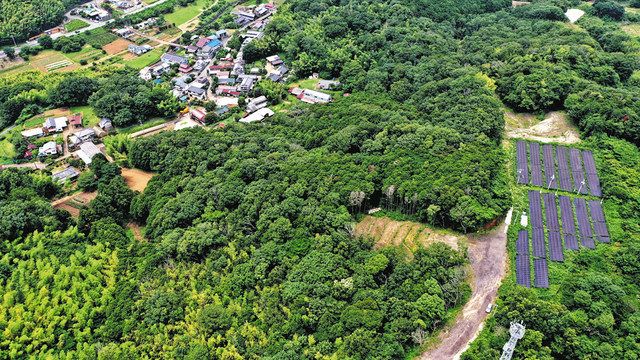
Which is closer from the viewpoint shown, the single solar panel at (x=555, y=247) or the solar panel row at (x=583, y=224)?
the single solar panel at (x=555, y=247)

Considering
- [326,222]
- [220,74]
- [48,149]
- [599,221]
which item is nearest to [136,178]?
[48,149]

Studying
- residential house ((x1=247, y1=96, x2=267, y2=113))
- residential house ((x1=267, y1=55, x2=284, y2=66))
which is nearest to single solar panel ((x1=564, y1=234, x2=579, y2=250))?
residential house ((x1=247, y1=96, x2=267, y2=113))

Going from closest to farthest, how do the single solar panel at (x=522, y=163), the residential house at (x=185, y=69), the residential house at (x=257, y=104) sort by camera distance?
the single solar panel at (x=522, y=163) → the residential house at (x=257, y=104) → the residential house at (x=185, y=69)

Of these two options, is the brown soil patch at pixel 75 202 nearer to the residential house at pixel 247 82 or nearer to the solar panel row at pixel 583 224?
the residential house at pixel 247 82

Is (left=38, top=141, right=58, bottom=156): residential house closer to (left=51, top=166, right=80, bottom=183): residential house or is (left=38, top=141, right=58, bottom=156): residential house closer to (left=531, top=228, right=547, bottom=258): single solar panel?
(left=51, top=166, right=80, bottom=183): residential house

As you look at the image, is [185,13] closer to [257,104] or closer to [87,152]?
[257,104]

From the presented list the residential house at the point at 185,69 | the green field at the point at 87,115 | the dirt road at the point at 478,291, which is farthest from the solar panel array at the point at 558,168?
the green field at the point at 87,115
